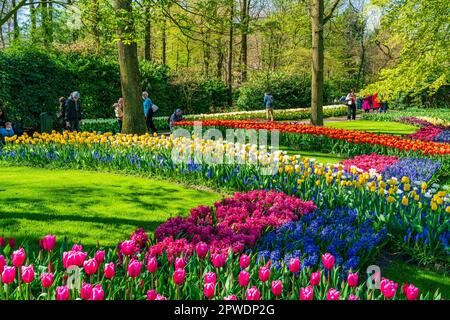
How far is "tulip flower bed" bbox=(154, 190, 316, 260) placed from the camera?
4090mm

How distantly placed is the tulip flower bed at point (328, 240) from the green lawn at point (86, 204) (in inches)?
65.6

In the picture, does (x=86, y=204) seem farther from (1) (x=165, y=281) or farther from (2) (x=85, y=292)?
(2) (x=85, y=292)

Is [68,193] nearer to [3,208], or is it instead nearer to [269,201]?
[3,208]

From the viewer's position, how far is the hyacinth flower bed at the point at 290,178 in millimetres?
4773

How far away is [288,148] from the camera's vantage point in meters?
12.9

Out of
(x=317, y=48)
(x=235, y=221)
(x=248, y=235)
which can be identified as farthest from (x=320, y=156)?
(x=248, y=235)

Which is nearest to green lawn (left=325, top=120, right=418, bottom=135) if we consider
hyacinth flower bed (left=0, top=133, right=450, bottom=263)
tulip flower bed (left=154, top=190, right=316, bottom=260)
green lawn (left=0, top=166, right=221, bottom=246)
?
hyacinth flower bed (left=0, top=133, right=450, bottom=263)

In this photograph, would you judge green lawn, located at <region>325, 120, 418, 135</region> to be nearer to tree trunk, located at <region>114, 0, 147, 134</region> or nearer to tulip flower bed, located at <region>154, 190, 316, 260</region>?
tree trunk, located at <region>114, 0, 147, 134</region>

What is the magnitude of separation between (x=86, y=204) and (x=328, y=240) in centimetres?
354

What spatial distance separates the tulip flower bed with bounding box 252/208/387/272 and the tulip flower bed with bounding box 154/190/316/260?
0.17 m

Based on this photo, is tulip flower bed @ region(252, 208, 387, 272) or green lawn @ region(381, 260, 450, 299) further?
green lawn @ region(381, 260, 450, 299)
